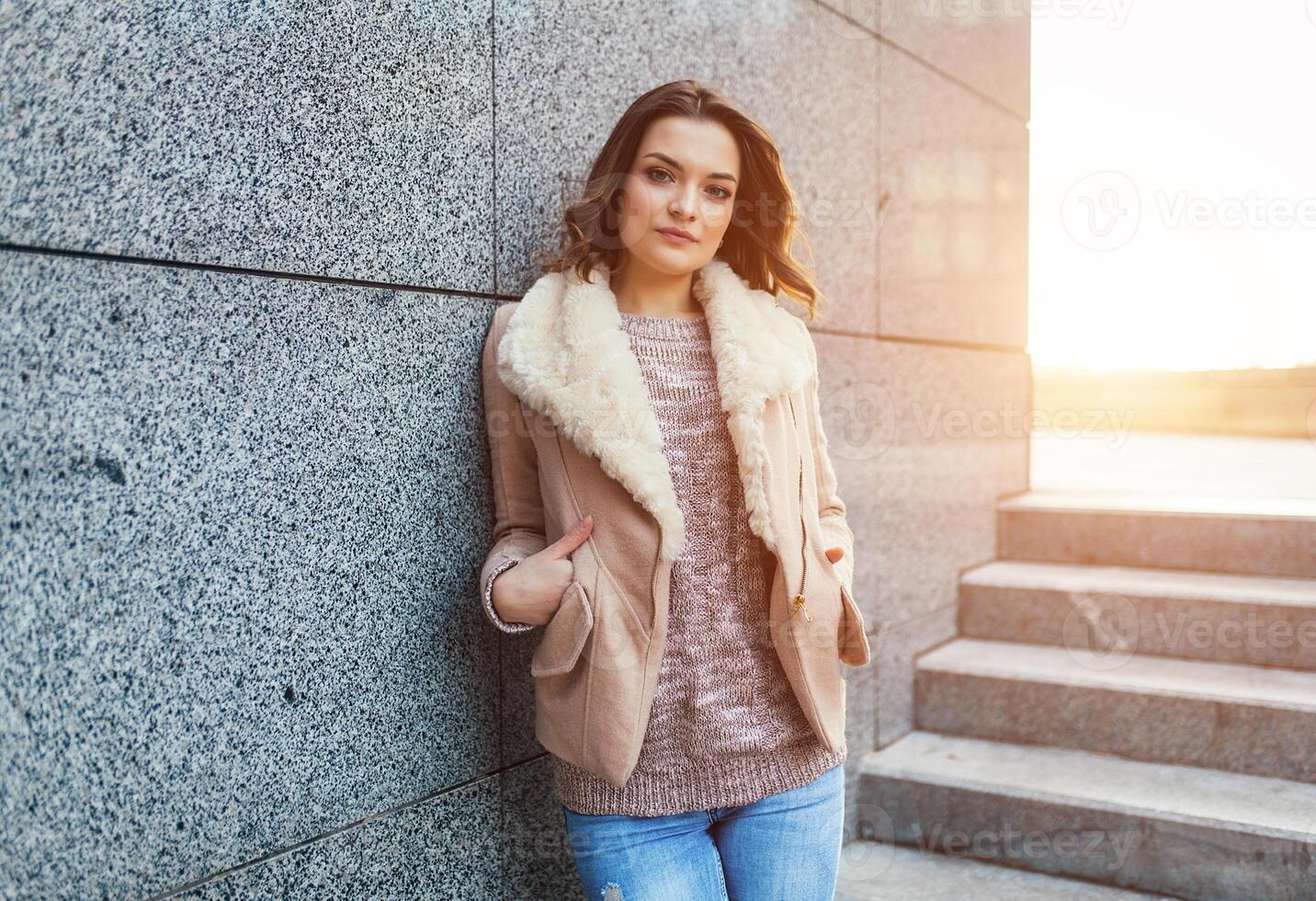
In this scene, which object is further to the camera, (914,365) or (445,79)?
(914,365)

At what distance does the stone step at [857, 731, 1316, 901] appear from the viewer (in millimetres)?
3365

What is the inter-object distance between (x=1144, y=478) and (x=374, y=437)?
603 cm

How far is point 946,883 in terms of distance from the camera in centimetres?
370

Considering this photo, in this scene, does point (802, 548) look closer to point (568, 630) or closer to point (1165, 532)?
point (568, 630)

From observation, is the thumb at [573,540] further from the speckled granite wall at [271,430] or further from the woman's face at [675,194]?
the woman's face at [675,194]

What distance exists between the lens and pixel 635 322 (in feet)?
7.66

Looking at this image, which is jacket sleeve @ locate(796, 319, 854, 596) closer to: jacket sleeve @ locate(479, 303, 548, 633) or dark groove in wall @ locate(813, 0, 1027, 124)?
jacket sleeve @ locate(479, 303, 548, 633)

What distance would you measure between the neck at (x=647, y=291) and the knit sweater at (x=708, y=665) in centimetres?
10

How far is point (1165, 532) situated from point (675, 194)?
142 inches

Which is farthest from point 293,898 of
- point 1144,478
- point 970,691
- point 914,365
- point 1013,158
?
point 1144,478

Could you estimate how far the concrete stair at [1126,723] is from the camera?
3.53 meters

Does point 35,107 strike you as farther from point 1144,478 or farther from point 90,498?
point 1144,478

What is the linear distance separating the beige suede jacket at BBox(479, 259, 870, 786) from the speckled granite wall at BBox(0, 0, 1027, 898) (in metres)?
0.27
